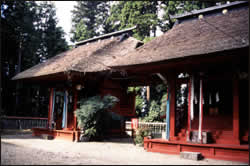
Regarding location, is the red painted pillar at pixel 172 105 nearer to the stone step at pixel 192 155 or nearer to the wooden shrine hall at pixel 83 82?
the stone step at pixel 192 155

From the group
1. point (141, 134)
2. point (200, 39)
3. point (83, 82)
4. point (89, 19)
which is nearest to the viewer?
point (200, 39)

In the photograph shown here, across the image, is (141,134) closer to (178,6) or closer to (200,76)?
(200,76)

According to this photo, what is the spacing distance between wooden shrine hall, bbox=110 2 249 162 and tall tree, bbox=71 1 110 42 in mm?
20838

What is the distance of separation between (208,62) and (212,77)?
479 millimetres

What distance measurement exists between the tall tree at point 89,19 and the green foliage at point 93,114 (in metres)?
19.6

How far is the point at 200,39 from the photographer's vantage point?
873 centimetres

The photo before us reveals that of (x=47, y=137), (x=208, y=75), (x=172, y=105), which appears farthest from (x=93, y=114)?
(x=208, y=75)

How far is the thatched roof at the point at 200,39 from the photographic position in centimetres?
761

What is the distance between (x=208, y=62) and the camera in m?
8.13

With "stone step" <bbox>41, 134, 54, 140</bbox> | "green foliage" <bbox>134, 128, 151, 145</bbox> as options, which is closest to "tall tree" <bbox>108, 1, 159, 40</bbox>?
"stone step" <bbox>41, 134, 54, 140</bbox>

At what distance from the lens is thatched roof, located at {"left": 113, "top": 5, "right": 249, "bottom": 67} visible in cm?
761

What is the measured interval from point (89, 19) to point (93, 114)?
82.3ft

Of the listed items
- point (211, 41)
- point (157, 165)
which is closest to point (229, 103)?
point (211, 41)

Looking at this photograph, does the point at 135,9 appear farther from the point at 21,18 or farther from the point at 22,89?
the point at 22,89
